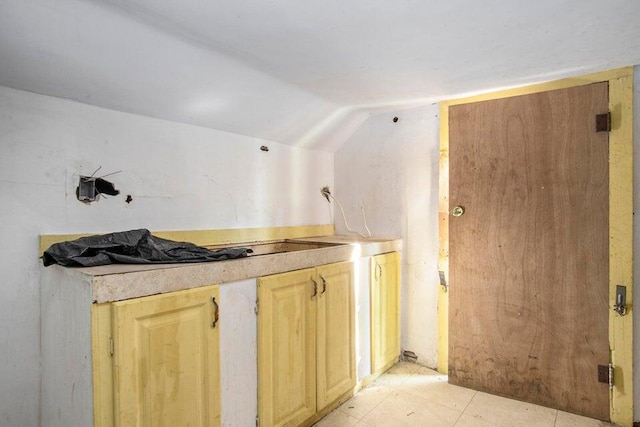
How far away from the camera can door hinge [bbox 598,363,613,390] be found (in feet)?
6.08

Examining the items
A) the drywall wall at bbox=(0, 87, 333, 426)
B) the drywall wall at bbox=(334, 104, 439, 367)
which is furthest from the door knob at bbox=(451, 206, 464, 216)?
the drywall wall at bbox=(0, 87, 333, 426)

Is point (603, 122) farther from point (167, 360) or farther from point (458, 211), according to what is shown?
point (167, 360)

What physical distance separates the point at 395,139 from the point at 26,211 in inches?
86.9

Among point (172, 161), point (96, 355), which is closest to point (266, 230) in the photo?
point (172, 161)

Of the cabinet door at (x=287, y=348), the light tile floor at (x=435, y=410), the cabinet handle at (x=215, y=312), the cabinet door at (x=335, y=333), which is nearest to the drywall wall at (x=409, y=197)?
the light tile floor at (x=435, y=410)

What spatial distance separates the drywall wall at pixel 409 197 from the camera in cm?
247

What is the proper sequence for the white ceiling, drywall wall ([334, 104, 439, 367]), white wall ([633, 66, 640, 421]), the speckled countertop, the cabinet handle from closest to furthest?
the speckled countertop, the white ceiling, the cabinet handle, white wall ([633, 66, 640, 421]), drywall wall ([334, 104, 439, 367])

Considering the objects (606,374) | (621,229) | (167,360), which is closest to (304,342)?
(167,360)

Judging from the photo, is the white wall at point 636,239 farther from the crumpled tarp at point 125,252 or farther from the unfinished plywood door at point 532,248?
the crumpled tarp at point 125,252

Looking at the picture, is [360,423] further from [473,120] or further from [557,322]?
[473,120]

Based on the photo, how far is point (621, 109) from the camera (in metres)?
1.84

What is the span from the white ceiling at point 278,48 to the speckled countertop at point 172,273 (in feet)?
2.72

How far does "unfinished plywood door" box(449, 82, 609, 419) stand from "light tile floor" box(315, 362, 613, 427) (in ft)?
0.30

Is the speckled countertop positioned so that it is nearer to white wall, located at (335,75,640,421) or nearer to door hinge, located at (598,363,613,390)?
white wall, located at (335,75,640,421)
